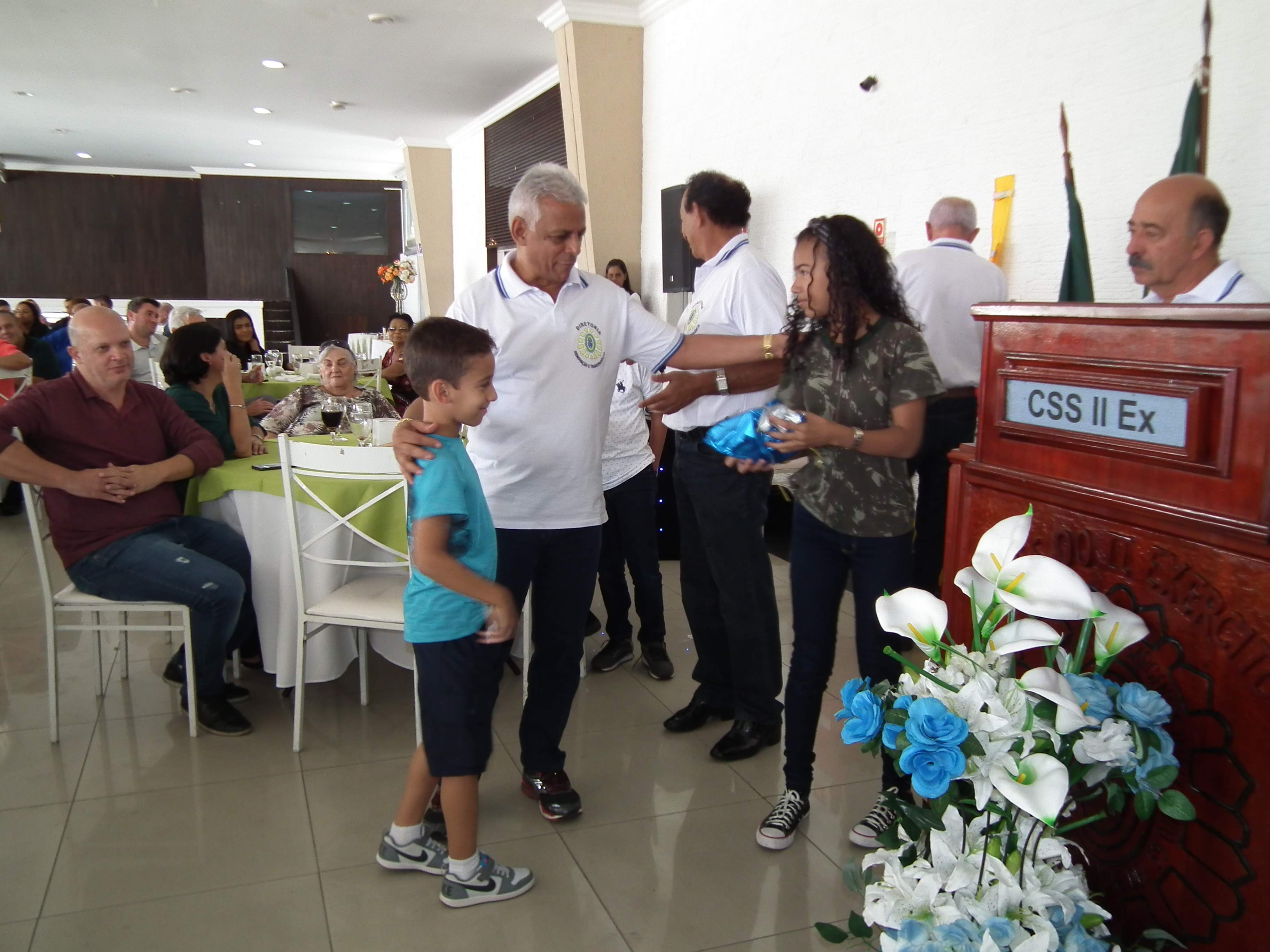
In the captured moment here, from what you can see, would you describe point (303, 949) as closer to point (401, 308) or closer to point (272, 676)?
point (272, 676)

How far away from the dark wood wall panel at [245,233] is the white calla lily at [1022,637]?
16679 millimetres

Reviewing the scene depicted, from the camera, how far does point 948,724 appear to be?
106cm

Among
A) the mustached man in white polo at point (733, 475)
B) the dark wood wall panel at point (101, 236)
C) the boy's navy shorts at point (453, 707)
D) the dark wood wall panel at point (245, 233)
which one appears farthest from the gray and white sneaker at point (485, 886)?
the dark wood wall panel at point (101, 236)

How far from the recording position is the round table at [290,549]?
299 centimetres

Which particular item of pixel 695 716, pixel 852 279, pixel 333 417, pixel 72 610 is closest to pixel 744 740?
pixel 695 716

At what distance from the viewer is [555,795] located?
2432 mm

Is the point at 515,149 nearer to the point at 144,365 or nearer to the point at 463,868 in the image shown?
the point at 144,365

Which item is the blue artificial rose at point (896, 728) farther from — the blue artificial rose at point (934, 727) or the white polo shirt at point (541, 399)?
the white polo shirt at point (541, 399)

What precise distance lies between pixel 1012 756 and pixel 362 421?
298 cm

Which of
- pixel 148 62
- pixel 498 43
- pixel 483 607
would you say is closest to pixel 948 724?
Result: pixel 483 607

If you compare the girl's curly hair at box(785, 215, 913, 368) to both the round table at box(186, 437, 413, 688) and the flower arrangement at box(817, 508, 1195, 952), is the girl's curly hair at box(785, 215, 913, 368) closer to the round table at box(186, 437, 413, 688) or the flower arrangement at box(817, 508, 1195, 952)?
the flower arrangement at box(817, 508, 1195, 952)

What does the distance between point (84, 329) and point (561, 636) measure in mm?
1819

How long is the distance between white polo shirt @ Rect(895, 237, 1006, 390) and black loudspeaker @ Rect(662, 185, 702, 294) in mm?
2630

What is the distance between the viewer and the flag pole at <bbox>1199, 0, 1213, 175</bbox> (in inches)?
110
